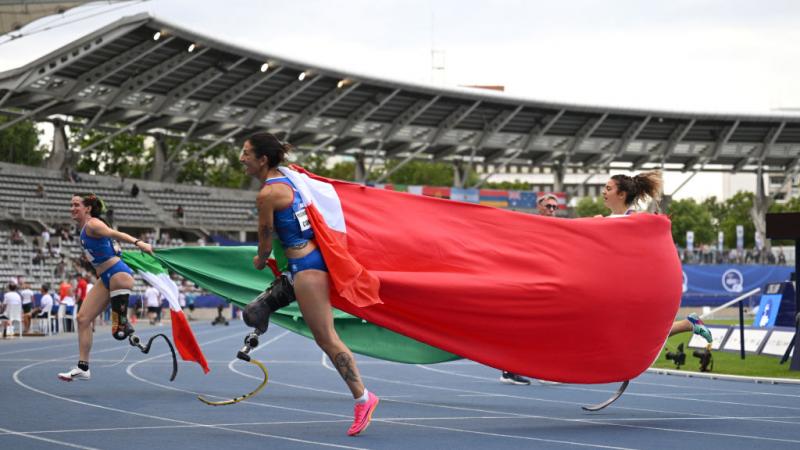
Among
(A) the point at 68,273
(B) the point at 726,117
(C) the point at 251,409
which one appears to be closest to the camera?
(C) the point at 251,409

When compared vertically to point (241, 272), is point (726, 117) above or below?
above

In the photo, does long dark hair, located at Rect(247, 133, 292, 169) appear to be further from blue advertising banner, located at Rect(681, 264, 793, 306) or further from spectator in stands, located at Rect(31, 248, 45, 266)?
blue advertising banner, located at Rect(681, 264, 793, 306)

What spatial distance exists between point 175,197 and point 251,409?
52.3 meters

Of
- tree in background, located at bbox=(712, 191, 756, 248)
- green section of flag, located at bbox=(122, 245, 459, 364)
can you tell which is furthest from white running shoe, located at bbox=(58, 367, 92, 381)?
tree in background, located at bbox=(712, 191, 756, 248)

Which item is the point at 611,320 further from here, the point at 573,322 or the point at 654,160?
the point at 654,160

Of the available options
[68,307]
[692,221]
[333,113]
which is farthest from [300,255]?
[692,221]

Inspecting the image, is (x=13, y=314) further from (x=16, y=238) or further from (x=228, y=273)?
(x=228, y=273)

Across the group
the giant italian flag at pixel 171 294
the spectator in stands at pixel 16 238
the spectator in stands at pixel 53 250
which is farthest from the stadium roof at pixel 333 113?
the giant italian flag at pixel 171 294

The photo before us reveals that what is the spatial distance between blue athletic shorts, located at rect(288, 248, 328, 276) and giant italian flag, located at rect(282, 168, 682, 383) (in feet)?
0.82

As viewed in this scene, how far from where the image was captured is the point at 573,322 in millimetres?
9539

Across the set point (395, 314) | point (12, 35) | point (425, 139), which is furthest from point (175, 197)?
point (395, 314)

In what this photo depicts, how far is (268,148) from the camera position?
28.7ft

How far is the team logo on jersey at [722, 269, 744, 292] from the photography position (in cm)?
5066

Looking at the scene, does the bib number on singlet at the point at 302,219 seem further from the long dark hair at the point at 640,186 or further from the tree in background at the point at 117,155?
the tree in background at the point at 117,155
